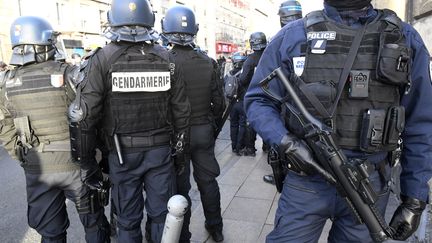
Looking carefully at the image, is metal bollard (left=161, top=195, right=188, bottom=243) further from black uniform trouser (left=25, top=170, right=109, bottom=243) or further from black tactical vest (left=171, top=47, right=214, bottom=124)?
black tactical vest (left=171, top=47, right=214, bottom=124)

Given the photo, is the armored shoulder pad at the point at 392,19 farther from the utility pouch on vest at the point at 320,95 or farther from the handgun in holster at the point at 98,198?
the handgun in holster at the point at 98,198

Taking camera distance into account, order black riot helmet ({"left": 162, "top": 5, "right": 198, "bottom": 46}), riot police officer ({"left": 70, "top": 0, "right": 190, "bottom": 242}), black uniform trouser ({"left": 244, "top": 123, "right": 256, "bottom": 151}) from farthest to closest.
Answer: black uniform trouser ({"left": 244, "top": 123, "right": 256, "bottom": 151}), black riot helmet ({"left": 162, "top": 5, "right": 198, "bottom": 46}), riot police officer ({"left": 70, "top": 0, "right": 190, "bottom": 242})

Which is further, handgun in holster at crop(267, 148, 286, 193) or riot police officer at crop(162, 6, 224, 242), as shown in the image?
riot police officer at crop(162, 6, 224, 242)

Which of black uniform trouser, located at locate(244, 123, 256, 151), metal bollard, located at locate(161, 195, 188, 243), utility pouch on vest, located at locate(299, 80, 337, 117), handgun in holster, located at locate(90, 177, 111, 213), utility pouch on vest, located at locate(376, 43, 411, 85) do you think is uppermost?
utility pouch on vest, located at locate(376, 43, 411, 85)

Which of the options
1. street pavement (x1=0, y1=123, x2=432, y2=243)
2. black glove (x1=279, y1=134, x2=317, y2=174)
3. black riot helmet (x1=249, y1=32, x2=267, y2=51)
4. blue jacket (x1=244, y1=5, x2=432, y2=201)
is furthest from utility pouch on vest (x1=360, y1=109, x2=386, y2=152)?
black riot helmet (x1=249, y1=32, x2=267, y2=51)

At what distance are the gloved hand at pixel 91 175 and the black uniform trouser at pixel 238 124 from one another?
12.7 feet

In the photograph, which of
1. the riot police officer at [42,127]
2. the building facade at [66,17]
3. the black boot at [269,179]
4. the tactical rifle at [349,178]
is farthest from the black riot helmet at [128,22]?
the building facade at [66,17]

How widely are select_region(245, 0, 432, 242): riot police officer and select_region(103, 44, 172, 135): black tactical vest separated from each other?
3.20 feet

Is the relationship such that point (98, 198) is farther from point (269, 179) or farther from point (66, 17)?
point (66, 17)

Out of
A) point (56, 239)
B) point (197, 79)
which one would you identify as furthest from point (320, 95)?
point (56, 239)

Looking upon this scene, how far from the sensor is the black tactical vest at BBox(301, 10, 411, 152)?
177 cm

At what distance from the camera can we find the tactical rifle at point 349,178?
165 centimetres

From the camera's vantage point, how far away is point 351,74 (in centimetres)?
177

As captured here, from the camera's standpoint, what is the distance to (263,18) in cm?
8269
